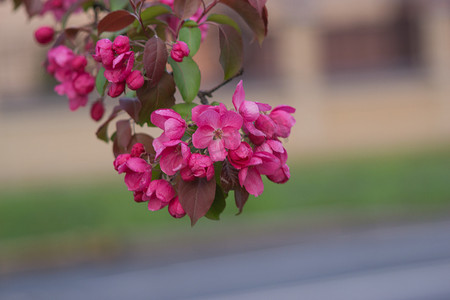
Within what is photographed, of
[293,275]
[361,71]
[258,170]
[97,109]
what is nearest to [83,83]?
[97,109]

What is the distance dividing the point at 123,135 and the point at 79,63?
0.68ft

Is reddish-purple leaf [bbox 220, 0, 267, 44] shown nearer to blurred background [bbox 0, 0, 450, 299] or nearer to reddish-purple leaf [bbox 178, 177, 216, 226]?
reddish-purple leaf [bbox 178, 177, 216, 226]

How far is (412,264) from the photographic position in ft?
18.7

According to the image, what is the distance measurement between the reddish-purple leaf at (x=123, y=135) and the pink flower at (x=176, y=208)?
217mm

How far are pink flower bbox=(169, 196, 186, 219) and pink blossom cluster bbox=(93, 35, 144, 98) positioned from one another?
0.69 ft

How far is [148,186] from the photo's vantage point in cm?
105

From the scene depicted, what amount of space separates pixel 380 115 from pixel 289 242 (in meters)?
5.13

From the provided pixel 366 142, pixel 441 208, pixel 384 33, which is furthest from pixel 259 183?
pixel 384 33

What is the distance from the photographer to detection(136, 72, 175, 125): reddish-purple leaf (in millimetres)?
1113

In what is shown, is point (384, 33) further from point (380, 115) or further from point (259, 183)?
point (259, 183)

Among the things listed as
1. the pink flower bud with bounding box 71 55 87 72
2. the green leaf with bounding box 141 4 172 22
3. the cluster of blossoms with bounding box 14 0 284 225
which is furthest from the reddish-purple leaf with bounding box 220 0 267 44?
the pink flower bud with bounding box 71 55 87 72

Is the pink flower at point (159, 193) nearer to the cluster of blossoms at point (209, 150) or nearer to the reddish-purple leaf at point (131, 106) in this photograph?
the cluster of blossoms at point (209, 150)

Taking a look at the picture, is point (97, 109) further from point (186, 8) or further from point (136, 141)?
point (186, 8)

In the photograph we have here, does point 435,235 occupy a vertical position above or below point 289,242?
above
